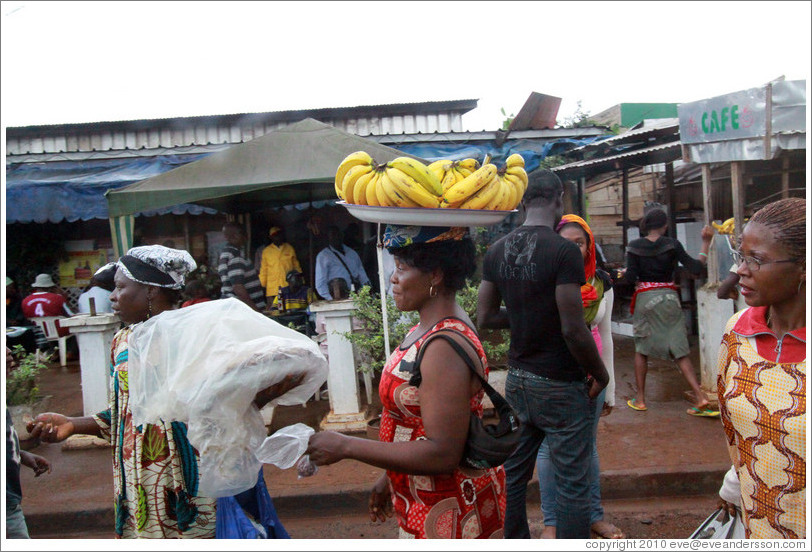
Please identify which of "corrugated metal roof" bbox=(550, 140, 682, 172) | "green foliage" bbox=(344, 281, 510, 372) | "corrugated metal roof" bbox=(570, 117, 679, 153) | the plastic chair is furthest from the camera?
the plastic chair

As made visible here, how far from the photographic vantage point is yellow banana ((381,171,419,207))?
1.93m

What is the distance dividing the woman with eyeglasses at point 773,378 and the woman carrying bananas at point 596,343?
122 centimetres

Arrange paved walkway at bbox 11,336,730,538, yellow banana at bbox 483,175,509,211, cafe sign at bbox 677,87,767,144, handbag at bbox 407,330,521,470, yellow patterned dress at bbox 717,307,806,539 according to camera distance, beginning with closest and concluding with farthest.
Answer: yellow patterned dress at bbox 717,307,806,539
handbag at bbox 407,330,521,470
yellow banana at bbox 483,175,509,211
paved walkway at bbox 11,336,730,538
cafe sign at bbox 677,87,767,144

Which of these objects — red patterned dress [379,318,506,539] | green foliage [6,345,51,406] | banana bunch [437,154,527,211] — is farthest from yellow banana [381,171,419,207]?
green foliage [6,345,51,406]

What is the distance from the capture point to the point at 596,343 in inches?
130

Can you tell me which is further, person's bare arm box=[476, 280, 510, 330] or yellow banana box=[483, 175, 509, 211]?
person's bare arm box=[476, 280, 510, 330]

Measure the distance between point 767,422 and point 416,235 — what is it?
3.98 ft

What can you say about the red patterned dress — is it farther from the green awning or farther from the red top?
the green awning

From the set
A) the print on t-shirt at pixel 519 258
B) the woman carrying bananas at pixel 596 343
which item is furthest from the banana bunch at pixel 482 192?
the woman carrying bananas at pixel 596 343

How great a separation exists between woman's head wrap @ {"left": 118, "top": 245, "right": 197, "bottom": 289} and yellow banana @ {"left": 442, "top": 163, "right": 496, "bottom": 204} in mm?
1116

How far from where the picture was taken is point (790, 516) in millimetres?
1690

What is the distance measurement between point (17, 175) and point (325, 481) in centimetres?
771

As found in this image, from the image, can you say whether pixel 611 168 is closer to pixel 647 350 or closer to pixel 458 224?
pixel 647 350

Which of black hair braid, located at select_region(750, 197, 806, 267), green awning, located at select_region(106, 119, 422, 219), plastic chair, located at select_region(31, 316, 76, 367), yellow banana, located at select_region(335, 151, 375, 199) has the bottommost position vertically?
plastic chair, located at select_region(31, 316, 76, 367)
